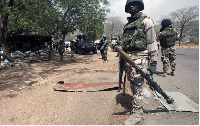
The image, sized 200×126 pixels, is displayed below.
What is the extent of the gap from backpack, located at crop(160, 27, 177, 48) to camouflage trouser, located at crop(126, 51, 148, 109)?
3.04m

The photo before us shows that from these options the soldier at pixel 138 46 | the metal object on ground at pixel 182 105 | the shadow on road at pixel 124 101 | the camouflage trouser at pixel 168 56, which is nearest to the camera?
the soldier at pixel 138 46

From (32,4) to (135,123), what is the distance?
837 cm

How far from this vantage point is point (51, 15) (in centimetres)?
954

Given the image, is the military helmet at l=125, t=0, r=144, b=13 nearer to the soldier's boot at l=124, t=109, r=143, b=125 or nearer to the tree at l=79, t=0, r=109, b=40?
the soldier's boot at l=124, t=109, r=143, b=125

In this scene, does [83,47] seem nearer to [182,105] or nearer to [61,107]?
[61,107]

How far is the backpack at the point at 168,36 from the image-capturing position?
17.2 feet

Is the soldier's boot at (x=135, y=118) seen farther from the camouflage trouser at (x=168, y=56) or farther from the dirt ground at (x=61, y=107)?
the camouflage trouser at (x=168, y=56)

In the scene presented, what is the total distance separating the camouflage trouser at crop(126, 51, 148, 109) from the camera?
8.66ft

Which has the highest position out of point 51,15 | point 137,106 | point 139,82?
point 51,15

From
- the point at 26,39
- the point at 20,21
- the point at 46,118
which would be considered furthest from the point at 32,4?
the point at 26,39

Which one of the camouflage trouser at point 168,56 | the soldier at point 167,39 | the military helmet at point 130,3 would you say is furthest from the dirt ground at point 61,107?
the soldier at point 167,39

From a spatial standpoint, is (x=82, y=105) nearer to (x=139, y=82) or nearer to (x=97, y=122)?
(x=97, y=122)

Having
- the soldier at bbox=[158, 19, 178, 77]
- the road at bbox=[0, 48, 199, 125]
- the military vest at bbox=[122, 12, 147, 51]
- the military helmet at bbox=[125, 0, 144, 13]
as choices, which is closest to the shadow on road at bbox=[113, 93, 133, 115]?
the road at bbox=[0, 48, 199, 125]

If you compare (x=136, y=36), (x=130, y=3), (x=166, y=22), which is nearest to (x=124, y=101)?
(x=136, y=36)
